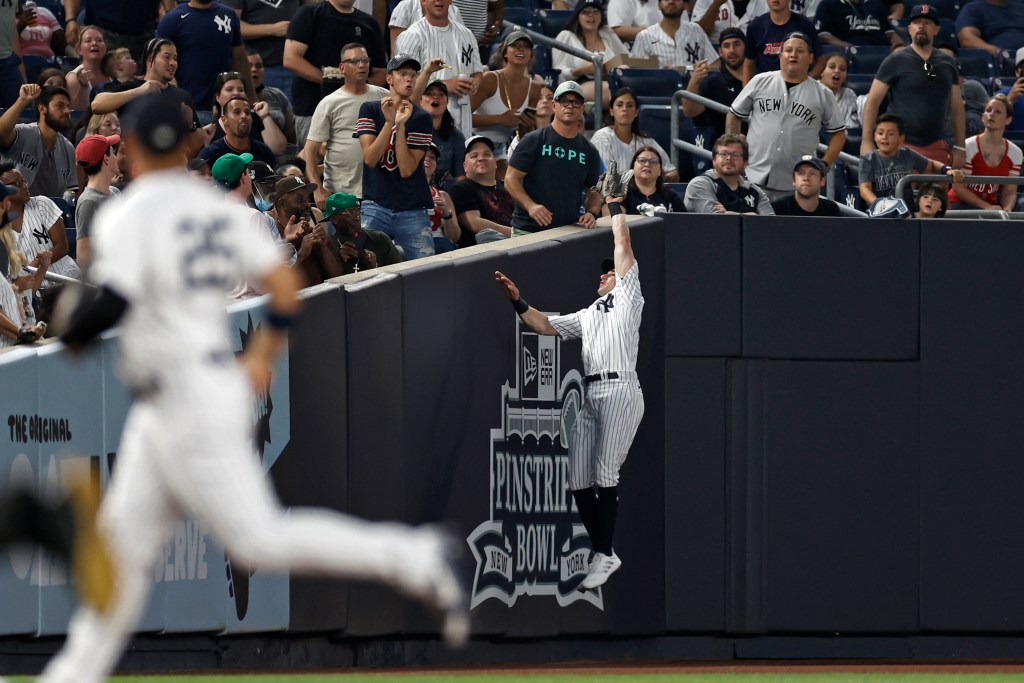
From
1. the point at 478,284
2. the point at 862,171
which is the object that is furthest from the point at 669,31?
the point at 478,284

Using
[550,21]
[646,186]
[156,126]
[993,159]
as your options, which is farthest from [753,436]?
[156,126]

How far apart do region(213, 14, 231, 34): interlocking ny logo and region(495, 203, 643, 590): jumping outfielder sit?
145 inches

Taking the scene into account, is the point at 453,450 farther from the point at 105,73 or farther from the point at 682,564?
the point at 105,73

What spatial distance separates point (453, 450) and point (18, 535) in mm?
4635

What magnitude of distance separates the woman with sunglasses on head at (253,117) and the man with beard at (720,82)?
3.71 meters

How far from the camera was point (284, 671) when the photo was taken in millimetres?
8367

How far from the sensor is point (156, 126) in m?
4.86

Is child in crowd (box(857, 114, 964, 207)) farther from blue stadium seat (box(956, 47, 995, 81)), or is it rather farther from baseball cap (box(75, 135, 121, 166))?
baseball cap (box(75, 135, 121, 166))

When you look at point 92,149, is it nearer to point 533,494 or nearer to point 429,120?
point 429,120

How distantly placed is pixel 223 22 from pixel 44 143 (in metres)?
1.82

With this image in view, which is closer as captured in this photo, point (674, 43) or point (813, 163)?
point (813, 163)

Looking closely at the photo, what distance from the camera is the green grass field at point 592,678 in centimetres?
762

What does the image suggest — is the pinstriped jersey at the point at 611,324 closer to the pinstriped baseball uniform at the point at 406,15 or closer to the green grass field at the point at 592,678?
the green grass field at the point at 592,678

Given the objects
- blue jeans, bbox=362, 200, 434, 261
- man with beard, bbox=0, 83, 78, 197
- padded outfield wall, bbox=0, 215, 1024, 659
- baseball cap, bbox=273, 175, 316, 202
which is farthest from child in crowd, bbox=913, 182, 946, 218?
man with beard, bbox=0, 83, 78, 197
